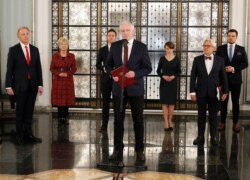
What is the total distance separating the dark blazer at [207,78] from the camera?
6973 millimetres

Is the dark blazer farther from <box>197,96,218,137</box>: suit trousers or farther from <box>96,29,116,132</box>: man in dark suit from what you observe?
<box>96,29,116,132</box>: man in dark suit

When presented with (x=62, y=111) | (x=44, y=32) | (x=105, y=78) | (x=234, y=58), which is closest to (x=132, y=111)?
(x=105, y=78)

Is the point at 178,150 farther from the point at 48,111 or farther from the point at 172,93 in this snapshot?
the point at 48,111

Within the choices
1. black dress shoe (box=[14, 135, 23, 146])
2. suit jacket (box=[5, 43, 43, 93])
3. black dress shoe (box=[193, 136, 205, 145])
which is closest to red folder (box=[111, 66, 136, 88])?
suit jacket (box=[5, 43, 43, 93])

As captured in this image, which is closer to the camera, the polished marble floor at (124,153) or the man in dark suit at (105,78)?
the polished marble floor at (124,153)

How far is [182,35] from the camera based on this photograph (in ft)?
33.5

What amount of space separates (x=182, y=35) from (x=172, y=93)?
230 centimetres

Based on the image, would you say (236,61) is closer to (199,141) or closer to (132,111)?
(199,141)

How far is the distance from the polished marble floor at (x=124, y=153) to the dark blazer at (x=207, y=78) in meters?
0.84

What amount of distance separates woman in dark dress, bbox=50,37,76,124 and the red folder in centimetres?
319

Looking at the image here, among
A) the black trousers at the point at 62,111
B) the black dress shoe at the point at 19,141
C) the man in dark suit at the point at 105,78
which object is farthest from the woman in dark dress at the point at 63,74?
the black dress shoe at the point at 19,141

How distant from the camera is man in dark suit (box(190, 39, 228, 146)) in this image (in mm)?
6969

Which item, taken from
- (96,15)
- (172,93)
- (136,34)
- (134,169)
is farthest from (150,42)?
(134,169)

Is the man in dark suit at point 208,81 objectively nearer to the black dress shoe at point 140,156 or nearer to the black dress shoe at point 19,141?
the black dress shoe at point 140,156
